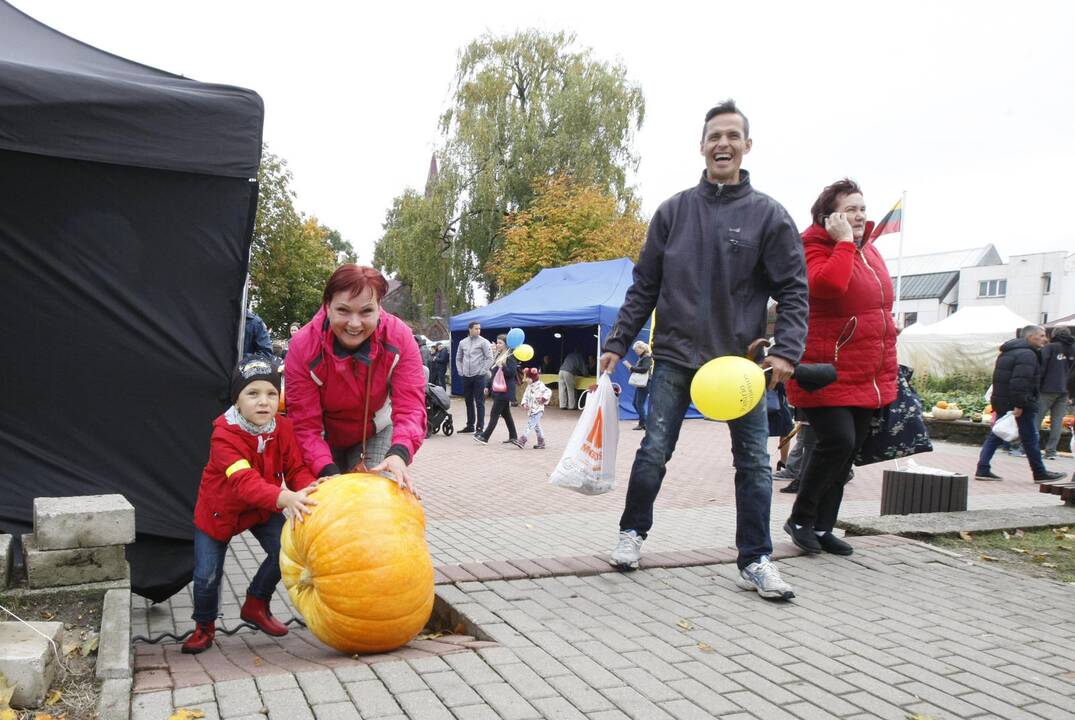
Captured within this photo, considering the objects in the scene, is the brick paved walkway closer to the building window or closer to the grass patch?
the grass patch

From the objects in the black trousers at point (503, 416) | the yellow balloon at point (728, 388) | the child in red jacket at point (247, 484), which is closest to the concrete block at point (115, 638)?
the child in red jacket at point (247, 484)

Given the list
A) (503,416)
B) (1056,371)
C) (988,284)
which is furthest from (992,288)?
(503,416)

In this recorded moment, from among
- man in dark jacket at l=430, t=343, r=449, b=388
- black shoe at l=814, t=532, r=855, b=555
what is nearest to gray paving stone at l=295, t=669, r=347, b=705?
black shoe at l=814, t=532, r=855, b=555

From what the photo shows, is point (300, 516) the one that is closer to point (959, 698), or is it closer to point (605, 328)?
point (959, 698)

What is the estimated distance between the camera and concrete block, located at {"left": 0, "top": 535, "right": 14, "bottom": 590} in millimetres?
3377

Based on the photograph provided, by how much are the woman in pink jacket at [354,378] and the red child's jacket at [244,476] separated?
3.1 inches

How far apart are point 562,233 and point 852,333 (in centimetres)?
2437

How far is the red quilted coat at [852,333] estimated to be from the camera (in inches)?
171

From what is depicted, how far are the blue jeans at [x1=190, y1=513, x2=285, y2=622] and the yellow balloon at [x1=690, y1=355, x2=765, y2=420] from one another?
1.94 m

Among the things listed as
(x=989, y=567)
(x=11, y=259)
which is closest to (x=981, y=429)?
(x=989, y=567)

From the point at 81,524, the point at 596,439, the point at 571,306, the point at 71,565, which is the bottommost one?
the point at 71,565

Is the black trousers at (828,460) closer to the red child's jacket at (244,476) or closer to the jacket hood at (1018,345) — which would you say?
the red child's jacket at (244,476)

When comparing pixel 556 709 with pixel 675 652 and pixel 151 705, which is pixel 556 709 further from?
pixel 151 705

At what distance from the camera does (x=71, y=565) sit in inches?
137
